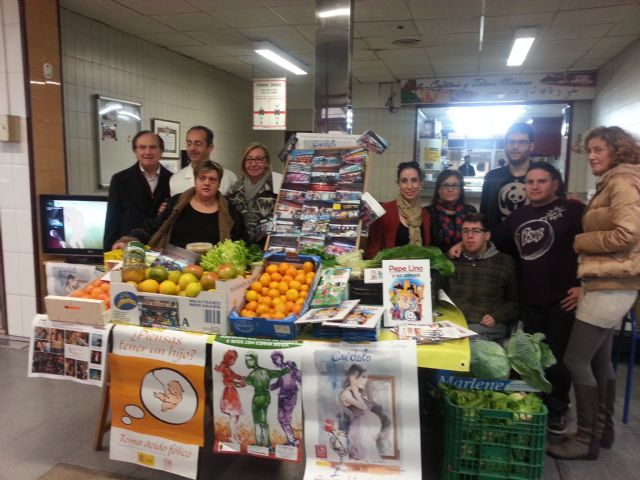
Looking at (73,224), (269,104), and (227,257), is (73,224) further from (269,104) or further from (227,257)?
A: (269,104)

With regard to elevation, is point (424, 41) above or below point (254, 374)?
above

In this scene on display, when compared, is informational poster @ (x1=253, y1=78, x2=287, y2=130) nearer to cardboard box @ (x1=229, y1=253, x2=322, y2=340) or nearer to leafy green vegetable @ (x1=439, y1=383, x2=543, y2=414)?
cardboard box @ (x1=229, y1=253, x2=322, y2=340)

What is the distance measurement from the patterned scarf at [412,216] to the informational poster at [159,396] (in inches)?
58.6

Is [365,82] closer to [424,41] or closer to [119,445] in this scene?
[424,41]

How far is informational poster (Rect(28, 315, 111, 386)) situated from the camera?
6.93 ft

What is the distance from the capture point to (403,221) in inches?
119

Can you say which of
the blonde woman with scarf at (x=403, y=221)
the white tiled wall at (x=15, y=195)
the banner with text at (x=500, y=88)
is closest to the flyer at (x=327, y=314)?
the blonde woman with scarf at (x=403, y=221)

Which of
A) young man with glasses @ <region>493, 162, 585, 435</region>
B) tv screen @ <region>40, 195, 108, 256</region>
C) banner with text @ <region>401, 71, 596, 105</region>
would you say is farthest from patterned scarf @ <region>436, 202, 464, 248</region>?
banner with text @ <region>401, 71, 596, 105</region>

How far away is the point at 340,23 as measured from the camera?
11.7 ft

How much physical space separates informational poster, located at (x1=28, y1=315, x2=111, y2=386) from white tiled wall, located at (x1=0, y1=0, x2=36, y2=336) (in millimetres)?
2258

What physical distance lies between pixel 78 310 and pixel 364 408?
51.1 inches

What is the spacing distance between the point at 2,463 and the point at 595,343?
308cm

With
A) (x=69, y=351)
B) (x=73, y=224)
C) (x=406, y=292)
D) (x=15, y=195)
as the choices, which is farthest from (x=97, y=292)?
(x=15, y=195)

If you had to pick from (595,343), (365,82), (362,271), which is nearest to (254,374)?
(362,271)
